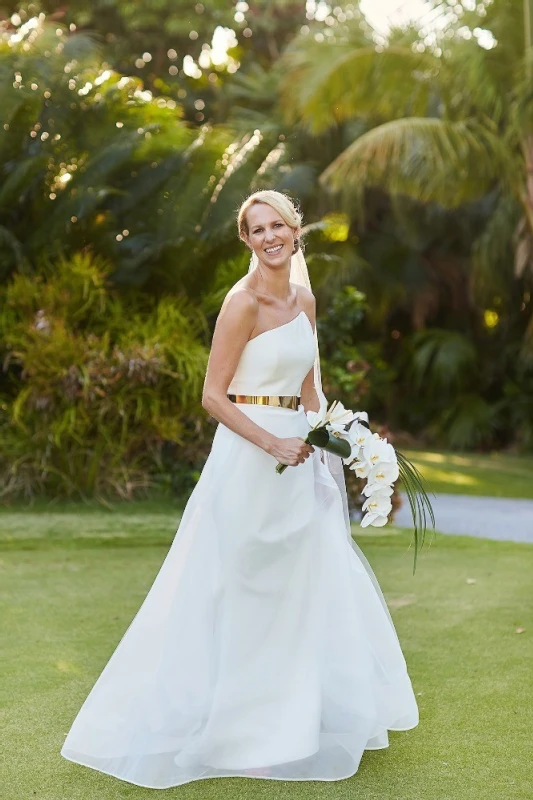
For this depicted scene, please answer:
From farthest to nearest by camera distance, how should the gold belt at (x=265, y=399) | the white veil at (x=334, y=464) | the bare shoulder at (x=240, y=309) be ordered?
the white veil at (x=334, y=464) → the gold belt at (x=265, y=399) → the bare shoulder at (x=240, y=309)

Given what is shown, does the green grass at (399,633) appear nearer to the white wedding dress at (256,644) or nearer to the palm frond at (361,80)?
the white wedding dress at (256,644)

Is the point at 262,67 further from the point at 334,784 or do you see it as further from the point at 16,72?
the point at 334,784

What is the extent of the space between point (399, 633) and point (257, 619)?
212cm

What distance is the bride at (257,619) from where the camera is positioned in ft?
11.5

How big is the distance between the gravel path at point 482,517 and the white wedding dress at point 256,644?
5.13 meters

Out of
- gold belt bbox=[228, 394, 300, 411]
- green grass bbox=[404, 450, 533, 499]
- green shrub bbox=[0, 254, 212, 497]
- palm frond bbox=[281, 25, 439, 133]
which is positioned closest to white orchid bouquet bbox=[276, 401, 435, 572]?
gold belt bbox=[228, 394, 300, 411]

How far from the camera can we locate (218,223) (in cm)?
1054

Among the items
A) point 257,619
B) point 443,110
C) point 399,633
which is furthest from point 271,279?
point 443,110

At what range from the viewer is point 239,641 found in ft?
11.7

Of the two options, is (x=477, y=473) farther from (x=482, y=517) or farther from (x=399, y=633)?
(x=399, y=633)

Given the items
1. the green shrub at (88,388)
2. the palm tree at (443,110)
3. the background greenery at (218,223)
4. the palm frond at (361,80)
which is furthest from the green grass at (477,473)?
the palm frond at (361,80)

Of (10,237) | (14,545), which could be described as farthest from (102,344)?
(14,545)

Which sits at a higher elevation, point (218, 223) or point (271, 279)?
point (218, 223)

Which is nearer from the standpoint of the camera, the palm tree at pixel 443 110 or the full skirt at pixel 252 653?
the full skirt at pixel 252 653
